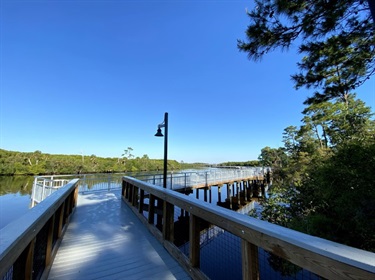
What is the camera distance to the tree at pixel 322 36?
2.95 m

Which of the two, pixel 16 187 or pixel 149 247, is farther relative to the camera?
pixel 16 187

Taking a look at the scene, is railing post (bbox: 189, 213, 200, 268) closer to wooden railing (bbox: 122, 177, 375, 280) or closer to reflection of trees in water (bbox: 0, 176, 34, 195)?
wooden railing (bbox: 122, 177, 375, 280)

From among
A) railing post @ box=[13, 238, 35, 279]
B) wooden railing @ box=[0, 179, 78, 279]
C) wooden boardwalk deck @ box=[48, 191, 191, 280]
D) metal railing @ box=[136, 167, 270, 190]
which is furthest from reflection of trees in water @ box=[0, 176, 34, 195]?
railing post @ box=[13, 238, 35, 279]

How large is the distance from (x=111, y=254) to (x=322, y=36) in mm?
4956

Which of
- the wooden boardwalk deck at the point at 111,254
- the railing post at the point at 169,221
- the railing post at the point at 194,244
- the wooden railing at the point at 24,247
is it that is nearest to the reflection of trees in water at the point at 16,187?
the wooden boardwalk deck at the point at 111,254

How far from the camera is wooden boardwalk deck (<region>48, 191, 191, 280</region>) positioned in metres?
2.14

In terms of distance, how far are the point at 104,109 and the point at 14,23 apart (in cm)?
1236

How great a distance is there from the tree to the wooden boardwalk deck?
378 centimetres

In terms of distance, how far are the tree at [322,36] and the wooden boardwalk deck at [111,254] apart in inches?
149

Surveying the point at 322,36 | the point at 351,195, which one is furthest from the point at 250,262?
the point at 322,36

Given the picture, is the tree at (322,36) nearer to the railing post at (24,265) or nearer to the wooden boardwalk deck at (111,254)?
the wooden boardwalk deck at (111,254)

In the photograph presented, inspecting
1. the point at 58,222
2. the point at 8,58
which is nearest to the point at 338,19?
the point at 58,222

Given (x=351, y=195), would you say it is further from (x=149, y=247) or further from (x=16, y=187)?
(x=16, y=187)

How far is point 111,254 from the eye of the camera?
104 inches
